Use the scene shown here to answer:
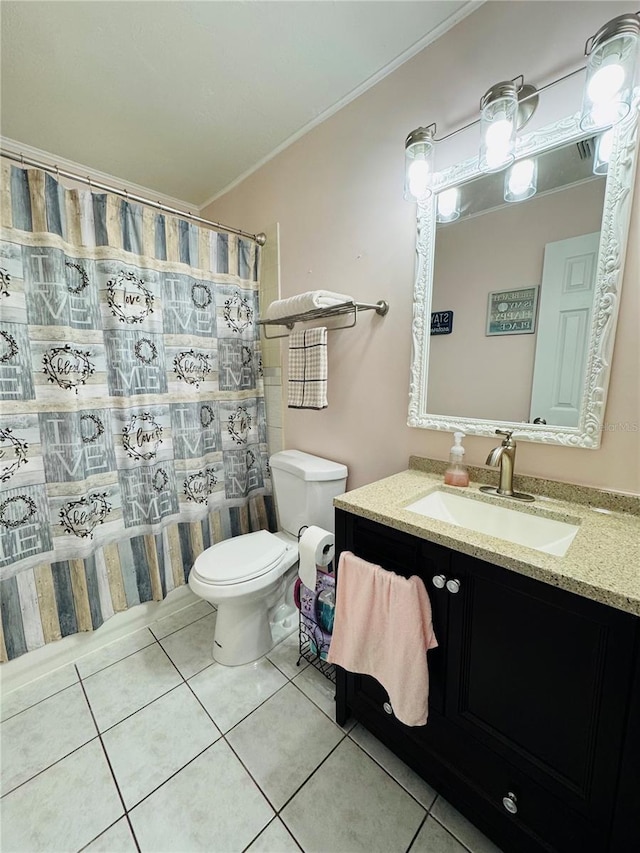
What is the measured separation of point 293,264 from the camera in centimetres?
186

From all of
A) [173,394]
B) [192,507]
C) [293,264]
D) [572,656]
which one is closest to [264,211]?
[293,264]

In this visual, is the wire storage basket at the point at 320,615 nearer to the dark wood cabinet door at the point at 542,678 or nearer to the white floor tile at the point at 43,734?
the dark wood cabinet door at the point at 542,678

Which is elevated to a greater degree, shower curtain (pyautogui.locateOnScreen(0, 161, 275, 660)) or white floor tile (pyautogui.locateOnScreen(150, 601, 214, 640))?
shower curtain (pyautogui.locateOnScreen(0, 161, 275, 660))

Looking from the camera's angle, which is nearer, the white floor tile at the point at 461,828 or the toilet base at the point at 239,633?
the white floor tile at the point at 461,828

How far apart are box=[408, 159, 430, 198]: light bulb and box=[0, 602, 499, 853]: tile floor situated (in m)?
1.94

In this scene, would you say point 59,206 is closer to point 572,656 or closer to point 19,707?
point 19,707

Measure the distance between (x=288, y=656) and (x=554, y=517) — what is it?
1263 millimetres

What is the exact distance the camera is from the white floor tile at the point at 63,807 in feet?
3.15

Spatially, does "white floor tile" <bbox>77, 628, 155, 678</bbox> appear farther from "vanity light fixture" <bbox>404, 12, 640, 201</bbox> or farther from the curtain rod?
"vanity light fixture" <bbox>404, 12, 640, 201</bbox>

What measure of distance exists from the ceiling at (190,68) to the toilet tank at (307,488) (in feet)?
5.28

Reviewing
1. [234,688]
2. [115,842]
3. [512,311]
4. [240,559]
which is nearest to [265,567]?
[240,559]

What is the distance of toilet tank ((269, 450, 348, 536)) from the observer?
1.63 m

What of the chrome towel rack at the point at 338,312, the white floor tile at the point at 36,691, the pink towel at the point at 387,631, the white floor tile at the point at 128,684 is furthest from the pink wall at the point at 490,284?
the white floor tile at the point at 36,691

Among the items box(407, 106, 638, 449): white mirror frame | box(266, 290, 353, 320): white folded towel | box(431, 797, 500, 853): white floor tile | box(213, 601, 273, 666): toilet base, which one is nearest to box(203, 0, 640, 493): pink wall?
box(407, 106, 638, 449): white mirror frame
